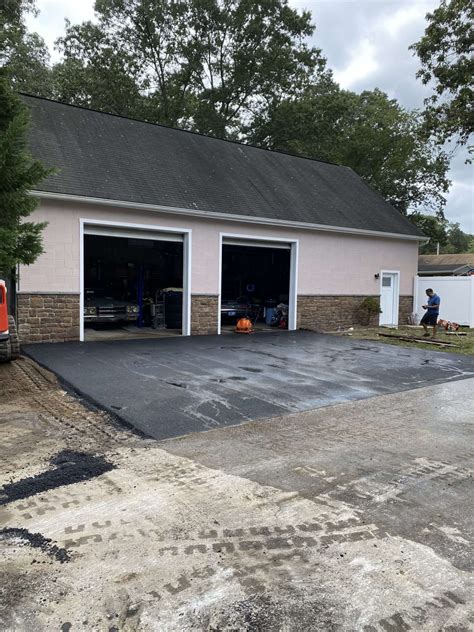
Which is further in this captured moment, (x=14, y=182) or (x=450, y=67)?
(x=450, y=67)

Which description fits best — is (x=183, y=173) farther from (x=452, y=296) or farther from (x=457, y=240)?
(x=457, y=240)

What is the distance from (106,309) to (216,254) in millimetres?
3742

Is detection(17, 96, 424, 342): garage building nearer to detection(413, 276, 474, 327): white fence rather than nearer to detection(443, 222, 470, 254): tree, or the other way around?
detection(413, 276, 474, 327): white fence

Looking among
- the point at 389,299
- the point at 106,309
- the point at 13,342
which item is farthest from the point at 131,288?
the point at 389,299

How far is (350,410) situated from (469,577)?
12.1 feet

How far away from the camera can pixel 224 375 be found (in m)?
8.30

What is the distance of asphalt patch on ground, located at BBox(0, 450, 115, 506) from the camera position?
3.71 m

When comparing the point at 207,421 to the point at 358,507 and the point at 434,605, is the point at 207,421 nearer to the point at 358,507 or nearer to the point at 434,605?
the point at 358,507

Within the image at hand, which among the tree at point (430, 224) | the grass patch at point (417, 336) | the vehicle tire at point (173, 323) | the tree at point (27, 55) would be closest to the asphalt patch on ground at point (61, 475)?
the grass patch at point (417, 336)

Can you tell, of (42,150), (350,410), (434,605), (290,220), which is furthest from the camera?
(290,220)

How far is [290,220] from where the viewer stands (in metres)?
15.0

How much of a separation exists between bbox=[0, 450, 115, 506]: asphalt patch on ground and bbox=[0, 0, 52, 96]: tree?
23.0m

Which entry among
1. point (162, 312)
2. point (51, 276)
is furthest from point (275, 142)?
point (51, 276)

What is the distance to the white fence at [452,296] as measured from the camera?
747 inches
